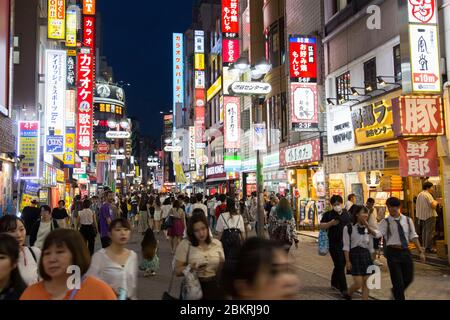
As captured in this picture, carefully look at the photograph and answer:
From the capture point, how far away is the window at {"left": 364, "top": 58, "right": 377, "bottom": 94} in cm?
1639

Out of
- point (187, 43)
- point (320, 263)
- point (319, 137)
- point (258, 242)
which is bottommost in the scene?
point (320, 263)

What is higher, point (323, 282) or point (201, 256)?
point (201, 256)

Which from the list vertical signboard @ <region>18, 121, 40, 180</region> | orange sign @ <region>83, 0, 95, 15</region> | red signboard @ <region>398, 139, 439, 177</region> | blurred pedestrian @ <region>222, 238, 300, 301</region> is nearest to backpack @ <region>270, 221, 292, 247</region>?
red signboard @ <region>398, 139, 439, 177</region>

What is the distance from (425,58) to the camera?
12141 mm

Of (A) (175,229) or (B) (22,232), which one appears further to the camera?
(A) (175,229)

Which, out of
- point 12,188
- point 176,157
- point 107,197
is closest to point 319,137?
point 107,197

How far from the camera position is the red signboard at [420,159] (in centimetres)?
1258

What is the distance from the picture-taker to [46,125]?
81.1 feet

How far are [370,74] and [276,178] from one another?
35.9ft

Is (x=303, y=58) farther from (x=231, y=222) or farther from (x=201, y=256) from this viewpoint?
(x=201, y=256)

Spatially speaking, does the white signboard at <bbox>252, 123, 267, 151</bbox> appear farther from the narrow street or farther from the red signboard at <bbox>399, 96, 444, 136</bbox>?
the red signboard at <bbox>399, 96, 444, 136</bbox>

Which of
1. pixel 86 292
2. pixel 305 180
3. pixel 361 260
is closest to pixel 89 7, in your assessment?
pixel 305 180
